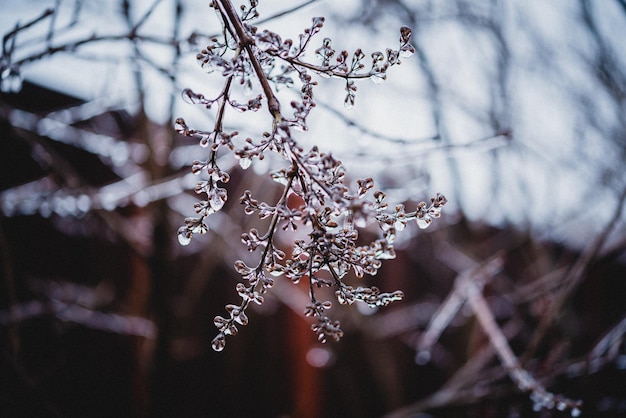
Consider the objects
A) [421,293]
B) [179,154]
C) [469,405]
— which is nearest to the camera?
[469,405]

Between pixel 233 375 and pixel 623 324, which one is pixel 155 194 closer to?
pixel 623 324

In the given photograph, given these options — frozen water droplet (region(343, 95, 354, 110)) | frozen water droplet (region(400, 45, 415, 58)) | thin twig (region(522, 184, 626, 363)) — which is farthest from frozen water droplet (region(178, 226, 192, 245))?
thin twig (region(522, 184, 626, 363))

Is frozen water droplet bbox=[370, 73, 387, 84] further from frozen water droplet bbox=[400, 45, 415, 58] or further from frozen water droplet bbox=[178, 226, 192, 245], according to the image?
frozen water droplet bbox=[178, 226, 192, 245]

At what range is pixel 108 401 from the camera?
473cm

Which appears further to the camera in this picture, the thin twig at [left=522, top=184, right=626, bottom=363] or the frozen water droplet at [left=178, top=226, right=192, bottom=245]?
the thin twig at [left=522, top=184, right=626, bottom=363]

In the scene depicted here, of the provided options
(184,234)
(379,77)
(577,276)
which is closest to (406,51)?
(379,77)

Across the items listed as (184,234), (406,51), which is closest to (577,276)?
(406,51)

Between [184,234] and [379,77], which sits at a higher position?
[379,77]

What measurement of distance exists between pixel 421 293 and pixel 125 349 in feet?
17.1

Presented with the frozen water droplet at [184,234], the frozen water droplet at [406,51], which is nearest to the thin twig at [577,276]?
the frozen water droplet at [406,51]

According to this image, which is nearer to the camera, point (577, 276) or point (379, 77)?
point (379, 77)

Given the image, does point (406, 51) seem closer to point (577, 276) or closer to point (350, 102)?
point (350, 102)

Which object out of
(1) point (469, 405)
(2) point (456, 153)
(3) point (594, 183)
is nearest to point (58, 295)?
(1) point (469, 405)

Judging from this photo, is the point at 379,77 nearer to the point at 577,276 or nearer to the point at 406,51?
the point at 406,51
